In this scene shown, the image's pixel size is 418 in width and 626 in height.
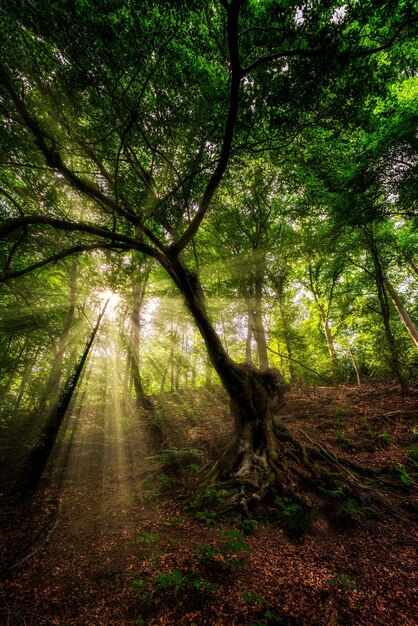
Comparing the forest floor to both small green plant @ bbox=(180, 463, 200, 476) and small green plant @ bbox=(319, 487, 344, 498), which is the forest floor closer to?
small green plant @ bbox=(180, 463, 200, 476)

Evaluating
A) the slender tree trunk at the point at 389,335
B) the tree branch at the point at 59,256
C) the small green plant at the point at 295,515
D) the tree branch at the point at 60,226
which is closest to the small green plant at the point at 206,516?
the small green plant at the point at 295,515

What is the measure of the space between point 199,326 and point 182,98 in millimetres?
4900

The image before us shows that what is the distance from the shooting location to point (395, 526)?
14.5ft

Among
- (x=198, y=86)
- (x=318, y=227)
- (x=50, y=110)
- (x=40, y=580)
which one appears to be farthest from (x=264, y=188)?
(x=40, y=580)

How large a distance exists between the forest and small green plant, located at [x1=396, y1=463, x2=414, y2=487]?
7cm

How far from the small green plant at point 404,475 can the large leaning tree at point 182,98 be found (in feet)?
6.14

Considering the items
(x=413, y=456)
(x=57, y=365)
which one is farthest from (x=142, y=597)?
(x=57, y=365)

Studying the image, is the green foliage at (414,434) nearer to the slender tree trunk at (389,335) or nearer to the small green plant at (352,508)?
the slender tree trunk at (389,335)

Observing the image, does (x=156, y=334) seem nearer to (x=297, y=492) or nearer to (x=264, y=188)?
(x=264, y=188)

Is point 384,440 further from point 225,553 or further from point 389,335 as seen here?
point 225,553

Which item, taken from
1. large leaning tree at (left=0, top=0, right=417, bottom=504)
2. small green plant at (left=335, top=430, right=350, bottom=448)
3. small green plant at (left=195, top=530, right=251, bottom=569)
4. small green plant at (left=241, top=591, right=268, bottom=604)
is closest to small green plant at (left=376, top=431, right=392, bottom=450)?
small green plant at (left=335, top=430, right=350, bottom=448)

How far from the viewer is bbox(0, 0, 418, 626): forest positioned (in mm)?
3129

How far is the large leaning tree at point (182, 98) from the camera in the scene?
148 inches

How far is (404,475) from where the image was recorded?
5508 millimetres
